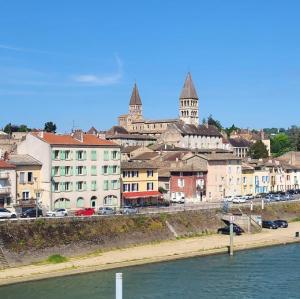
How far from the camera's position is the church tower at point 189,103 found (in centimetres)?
17438

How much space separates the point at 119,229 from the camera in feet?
214

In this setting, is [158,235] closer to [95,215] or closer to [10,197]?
[95,215]

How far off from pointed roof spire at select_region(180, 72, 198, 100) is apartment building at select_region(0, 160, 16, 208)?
11246 cm

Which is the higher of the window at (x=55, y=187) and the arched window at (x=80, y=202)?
A: the window at (x=55, y=187)

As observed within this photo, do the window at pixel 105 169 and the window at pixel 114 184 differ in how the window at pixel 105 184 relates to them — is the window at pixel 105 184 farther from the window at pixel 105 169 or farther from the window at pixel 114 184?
the window at pixel 105 169

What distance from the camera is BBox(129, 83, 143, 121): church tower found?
191 m

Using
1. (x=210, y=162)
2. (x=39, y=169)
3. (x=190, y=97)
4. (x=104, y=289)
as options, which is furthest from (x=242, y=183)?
(x=190, y=97)

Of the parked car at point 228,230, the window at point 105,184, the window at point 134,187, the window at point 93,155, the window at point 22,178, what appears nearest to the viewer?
the window at point 22,178

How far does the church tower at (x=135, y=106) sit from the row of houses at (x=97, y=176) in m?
88.6

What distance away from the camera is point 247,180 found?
107312 mm

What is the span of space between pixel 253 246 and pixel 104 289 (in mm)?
25524

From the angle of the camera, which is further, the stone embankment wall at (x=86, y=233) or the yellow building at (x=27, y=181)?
the yellow building at (x=27, y=181)

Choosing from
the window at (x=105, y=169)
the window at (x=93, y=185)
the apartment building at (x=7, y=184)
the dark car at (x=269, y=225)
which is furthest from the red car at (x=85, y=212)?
the dark car at (x=269, y=225)

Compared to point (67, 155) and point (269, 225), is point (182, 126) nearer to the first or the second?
point (269, 225)
